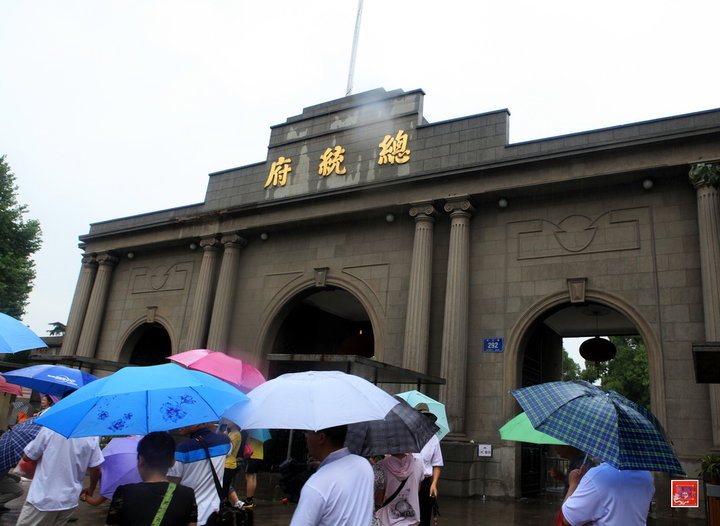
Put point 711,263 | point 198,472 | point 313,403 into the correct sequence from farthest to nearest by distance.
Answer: point 711,263
point 198,472
point 313,403

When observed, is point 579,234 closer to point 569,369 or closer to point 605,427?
point 605,427

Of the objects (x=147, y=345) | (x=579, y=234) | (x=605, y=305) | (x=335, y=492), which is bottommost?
(x=335, y=492)

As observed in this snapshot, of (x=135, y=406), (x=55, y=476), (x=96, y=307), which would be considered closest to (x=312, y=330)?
(x=96, y=307)

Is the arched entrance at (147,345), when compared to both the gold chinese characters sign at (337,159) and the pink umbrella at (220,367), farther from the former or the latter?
the pink umbrella at (220,367)

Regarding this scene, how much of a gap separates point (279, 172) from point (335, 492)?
55.0 ft

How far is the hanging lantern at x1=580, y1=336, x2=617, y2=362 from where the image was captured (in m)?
15.4

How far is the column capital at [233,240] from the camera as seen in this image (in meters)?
19.1

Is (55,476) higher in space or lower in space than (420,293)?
lower

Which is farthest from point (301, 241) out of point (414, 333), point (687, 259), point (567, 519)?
point (567, 519)

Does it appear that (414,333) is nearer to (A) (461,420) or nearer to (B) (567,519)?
(A) (461,420)

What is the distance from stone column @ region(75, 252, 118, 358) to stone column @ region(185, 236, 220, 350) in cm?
503

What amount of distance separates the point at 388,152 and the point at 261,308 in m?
6.39

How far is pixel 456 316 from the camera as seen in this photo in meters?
14.2

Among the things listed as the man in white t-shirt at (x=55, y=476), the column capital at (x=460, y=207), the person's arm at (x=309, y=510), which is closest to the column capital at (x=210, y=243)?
the column capital at (x=460, y=207)
